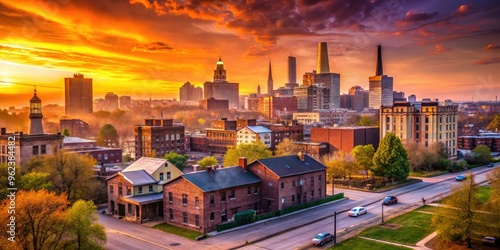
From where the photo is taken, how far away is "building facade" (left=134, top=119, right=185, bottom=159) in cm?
11112

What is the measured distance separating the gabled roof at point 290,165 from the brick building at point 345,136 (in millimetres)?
43316

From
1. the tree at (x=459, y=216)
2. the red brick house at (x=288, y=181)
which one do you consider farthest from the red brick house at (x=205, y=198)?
the tree at (x=459, y=216)

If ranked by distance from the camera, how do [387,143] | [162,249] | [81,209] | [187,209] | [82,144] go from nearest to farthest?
[81,209]
[162,249]
[187,209]
[387,143]
[82,144]

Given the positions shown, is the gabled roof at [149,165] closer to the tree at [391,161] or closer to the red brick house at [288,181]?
the red brick house at [288,181]

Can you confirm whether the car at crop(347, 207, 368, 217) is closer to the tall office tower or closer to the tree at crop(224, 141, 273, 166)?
the tree at crop(224, 141, 273, 166)

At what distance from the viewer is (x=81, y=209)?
34.9m

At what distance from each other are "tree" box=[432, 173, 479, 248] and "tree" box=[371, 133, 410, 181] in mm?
34628

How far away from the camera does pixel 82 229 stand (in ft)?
112

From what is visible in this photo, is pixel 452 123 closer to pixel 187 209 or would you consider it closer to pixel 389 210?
pixel 389 210

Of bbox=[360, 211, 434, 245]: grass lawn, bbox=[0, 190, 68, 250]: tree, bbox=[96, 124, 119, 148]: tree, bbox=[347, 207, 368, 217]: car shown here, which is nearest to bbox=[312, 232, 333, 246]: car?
bbox=[360, 211, 434, 245]: grass lawn

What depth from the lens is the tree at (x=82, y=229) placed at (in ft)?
111

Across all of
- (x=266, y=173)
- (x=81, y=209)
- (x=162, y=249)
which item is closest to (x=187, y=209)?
(x=162, y=249)

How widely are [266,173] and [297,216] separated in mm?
7232

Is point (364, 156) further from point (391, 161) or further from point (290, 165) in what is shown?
point (290, 165)
